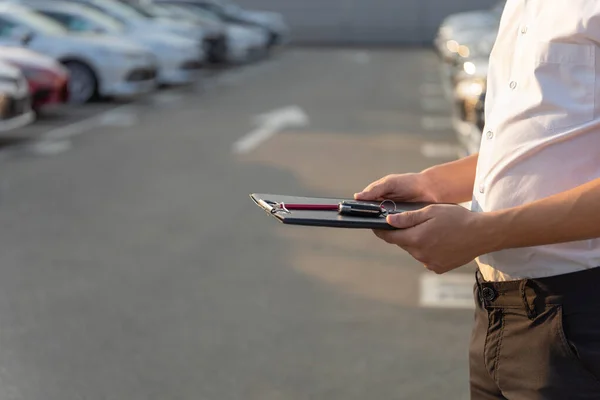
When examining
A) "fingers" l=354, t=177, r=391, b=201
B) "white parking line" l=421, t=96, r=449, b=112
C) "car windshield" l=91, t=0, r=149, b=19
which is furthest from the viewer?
"car windshield" l=91, t=0, r=149, b=19

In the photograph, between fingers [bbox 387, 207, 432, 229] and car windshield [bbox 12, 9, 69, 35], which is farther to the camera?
car windshield [bbox 12, 9, 69, 35]

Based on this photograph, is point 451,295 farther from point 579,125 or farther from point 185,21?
point 185,21

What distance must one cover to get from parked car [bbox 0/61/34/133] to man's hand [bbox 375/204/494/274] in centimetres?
1040

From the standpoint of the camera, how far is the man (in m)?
1.91

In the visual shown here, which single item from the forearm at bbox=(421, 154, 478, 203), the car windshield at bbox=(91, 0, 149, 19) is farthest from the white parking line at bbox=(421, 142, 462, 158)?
the forearm at bbox=(421, 154, 478, 203)

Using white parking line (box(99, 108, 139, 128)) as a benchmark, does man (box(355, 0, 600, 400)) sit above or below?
above

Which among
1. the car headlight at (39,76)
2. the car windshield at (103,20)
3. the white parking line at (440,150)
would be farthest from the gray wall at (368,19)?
the white parking line at (440,150)

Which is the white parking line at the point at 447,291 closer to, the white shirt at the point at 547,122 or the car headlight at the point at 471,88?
the car headlight at the point at 471,88

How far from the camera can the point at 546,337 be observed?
1990 mm

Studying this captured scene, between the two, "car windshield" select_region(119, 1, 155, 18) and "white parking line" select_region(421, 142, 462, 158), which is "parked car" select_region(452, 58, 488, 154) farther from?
"car windshield" select_region(119, 1, 155, 18)

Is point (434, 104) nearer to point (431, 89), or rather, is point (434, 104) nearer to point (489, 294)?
point (431, 89)

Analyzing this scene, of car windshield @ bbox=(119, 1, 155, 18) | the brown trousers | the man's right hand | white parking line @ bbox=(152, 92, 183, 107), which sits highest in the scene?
the man's right hand

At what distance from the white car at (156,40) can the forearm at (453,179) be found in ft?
52.2

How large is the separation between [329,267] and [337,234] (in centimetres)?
111
